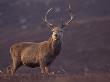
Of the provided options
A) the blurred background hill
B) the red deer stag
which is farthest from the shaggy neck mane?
the blurred background hill

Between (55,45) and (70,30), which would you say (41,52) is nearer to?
(55,45)

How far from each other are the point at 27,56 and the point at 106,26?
24.9 m

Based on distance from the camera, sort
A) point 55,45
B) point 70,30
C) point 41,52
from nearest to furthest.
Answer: point 55,45
point 41,52
point 70,30

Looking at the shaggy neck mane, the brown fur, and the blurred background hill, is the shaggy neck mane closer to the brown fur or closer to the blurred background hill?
the brown fur

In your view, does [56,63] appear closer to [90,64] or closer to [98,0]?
[90,64]

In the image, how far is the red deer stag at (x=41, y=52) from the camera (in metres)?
18.7

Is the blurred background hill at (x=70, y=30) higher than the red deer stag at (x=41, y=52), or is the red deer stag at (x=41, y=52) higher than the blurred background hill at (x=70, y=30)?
the blurred background hill at (x=70, y=30)

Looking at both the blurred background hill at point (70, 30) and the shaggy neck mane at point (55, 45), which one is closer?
the shaggy neck mane at point (55, 45)

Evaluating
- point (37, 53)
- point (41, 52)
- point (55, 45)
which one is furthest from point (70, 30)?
point (55, 45)

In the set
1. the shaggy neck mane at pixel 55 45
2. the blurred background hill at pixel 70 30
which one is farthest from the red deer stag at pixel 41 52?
the blurred background hill at pixel 70 30

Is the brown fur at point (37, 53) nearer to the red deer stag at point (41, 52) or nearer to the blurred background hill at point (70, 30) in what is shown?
the red deer stag at point (41, 52)

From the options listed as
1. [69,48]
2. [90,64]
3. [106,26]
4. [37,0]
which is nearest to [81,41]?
[69,48]

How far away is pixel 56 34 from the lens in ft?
60.3

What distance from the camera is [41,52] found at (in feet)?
62.4
